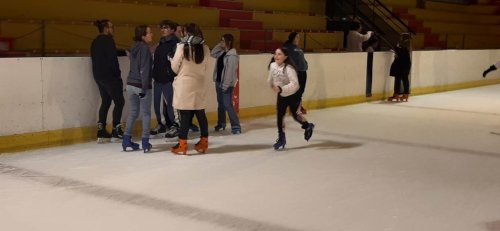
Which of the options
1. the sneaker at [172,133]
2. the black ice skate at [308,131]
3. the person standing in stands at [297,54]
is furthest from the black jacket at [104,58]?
the person standing in stands at [297,54]

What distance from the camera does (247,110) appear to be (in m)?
9.66

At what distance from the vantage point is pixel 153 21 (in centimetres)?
1177

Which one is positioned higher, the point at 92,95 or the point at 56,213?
the point at 92,95

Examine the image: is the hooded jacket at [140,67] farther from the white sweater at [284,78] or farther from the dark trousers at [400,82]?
the dark trousers at [400,82]

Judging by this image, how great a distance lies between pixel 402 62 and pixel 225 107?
217 inches

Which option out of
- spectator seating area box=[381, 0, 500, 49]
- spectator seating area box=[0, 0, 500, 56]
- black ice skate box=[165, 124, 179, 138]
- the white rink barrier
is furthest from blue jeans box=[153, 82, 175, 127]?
spectator seating area box=[381, 0, 500, 49]

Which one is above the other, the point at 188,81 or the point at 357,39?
the point at 357,39

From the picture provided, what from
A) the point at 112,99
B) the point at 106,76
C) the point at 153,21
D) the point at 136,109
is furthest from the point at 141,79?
the point at 153,21

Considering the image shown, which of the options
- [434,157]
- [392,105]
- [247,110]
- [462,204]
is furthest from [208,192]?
[392,105]

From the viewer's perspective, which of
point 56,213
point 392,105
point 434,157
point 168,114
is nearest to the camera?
point 56,213

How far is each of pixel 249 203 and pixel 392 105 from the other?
24.9ft

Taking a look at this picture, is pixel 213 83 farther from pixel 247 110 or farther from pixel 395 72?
pixel 395 72

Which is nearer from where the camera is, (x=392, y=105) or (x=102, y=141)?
(x=102, y=141)

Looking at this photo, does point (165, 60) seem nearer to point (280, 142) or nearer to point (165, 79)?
point (165, 79)
